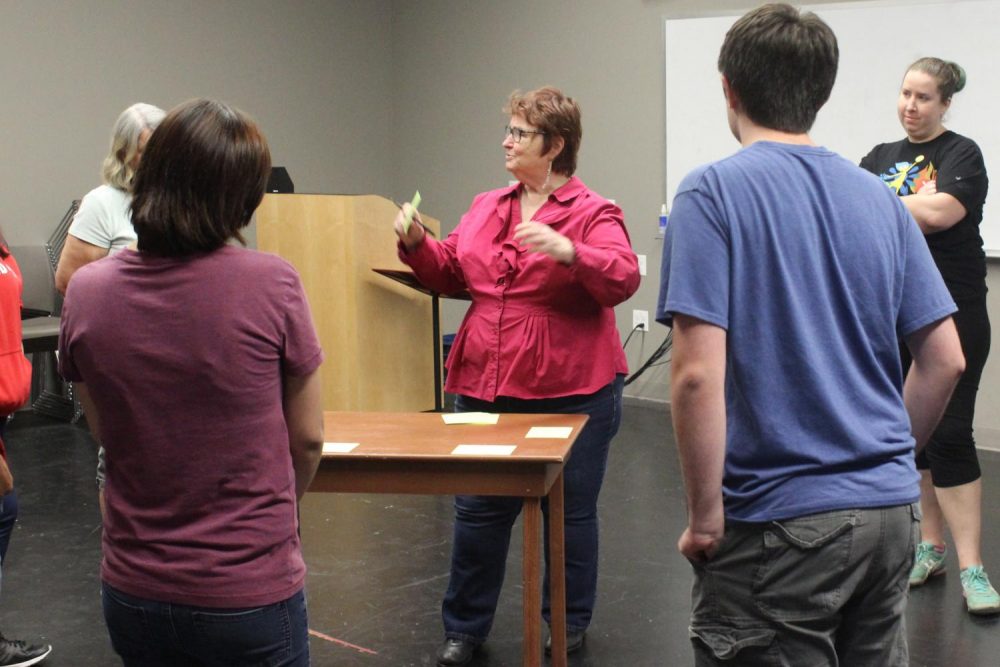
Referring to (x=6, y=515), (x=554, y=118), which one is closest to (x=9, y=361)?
(x=6, y=515)

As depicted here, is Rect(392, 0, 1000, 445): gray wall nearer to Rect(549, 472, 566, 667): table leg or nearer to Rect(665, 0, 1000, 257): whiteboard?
Rect(665, 0, 1000, 257): whiteboard

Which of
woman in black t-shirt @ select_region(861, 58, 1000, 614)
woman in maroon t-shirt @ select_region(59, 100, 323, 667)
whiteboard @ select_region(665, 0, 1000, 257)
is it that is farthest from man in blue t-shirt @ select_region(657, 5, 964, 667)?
whiteboard @ select_region(665, 0, 1000, 257)

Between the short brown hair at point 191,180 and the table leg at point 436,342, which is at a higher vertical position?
the short brown hair at point 191,180

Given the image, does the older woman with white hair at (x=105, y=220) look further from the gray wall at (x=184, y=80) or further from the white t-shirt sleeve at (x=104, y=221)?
the gray wall at (x=184, y=80)

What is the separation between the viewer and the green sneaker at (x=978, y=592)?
123 inches

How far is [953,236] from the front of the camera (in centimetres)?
315

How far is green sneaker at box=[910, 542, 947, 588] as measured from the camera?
335 cm

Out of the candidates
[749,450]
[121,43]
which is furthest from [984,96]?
[121,43]

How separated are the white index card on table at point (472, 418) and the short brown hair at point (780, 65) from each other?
1.30 metres

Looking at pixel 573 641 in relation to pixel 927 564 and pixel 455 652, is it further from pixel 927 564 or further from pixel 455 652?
pixel 927 564

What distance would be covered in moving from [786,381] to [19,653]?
2324mm

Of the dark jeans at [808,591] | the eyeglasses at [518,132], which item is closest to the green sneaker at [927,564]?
the eyeglasses at [518,132]

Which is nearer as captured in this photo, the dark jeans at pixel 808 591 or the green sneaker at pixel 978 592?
the dark jeans at pixel 808 591

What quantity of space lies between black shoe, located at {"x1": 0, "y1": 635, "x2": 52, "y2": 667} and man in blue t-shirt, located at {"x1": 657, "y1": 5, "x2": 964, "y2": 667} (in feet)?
6.87
